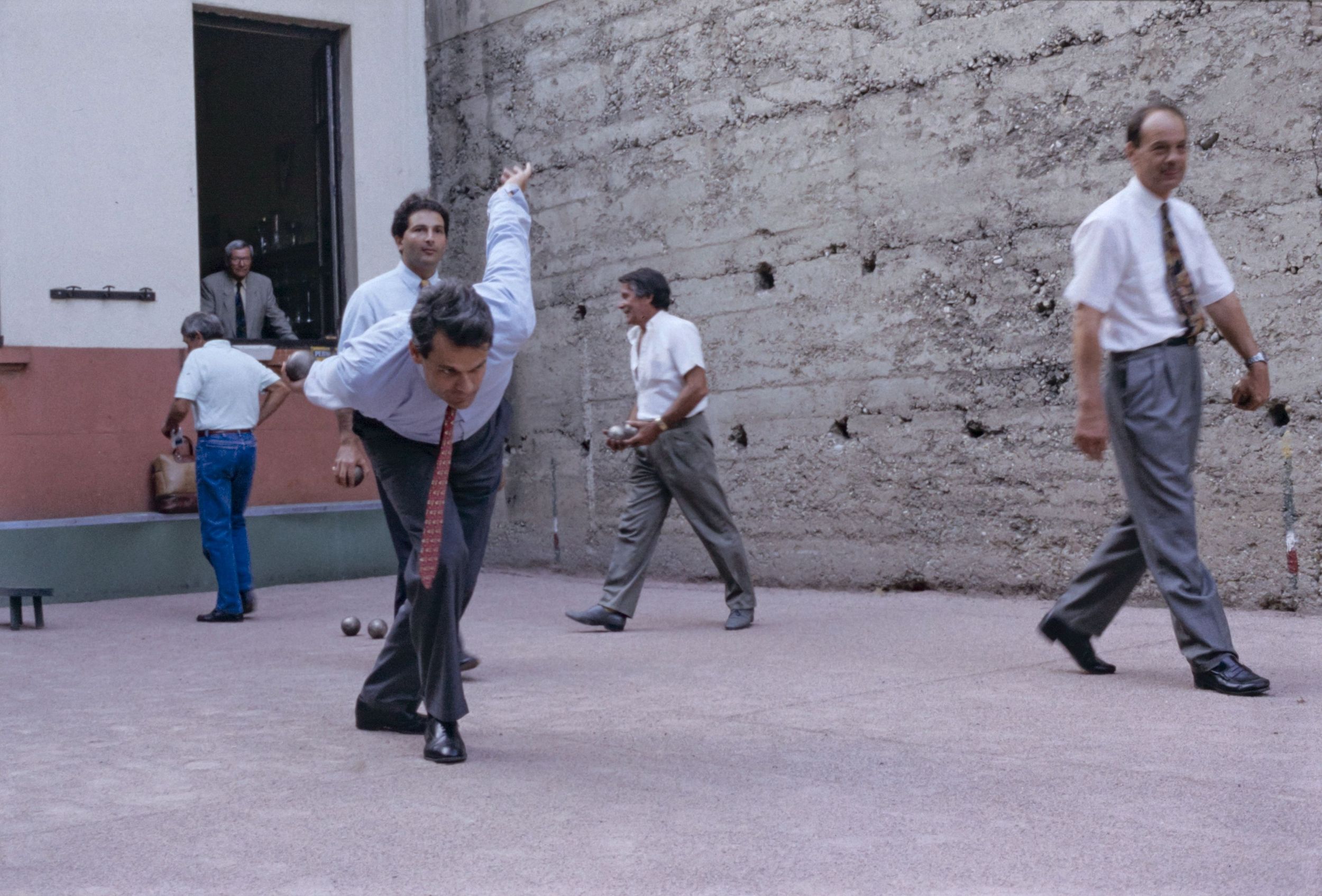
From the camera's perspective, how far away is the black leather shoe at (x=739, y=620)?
702cm

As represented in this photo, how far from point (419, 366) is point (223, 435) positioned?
5.02 metres

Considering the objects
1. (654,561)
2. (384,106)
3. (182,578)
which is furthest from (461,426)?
(384,106)

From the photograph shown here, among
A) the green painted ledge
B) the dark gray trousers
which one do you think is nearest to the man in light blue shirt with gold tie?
the dark gray trousers

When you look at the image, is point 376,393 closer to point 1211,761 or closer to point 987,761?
point 987,761

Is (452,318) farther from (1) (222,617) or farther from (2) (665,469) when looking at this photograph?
(1) (222,617)

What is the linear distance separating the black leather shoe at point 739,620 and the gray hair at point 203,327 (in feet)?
12.3

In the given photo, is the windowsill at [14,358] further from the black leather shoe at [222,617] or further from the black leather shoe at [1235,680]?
the black leather shoe at [1235,680]

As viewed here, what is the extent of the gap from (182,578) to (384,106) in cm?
401

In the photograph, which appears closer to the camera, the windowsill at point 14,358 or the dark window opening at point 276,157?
the windowsill at point 14,358

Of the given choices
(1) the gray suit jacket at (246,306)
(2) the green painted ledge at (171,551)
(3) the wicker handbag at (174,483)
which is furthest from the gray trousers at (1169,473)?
(1) the gray suit jacket at (246,306)

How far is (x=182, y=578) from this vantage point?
985 cm

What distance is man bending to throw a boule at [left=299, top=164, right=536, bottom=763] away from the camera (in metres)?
3.79

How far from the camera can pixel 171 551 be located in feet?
32.1

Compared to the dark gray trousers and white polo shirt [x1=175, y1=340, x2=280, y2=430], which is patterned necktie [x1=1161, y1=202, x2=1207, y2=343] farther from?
white polo shirt [x1=175, y1=340, x2=280, y2=430]
